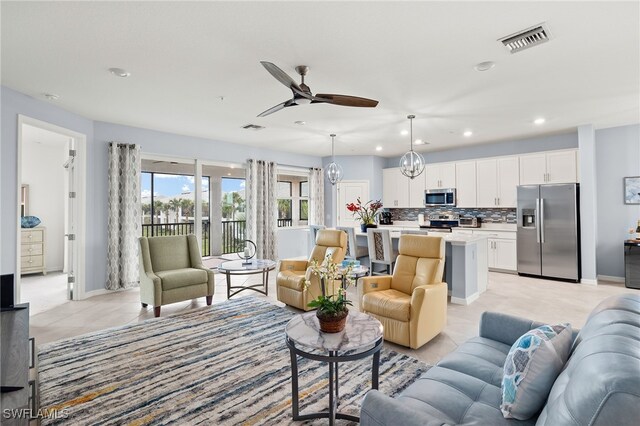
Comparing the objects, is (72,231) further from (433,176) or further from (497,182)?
(497,182)

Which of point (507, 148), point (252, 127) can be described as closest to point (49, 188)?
point (252, 127)

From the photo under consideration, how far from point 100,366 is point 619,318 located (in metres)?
3.55

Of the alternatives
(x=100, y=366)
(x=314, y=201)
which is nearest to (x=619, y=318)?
(x=100, y=366)

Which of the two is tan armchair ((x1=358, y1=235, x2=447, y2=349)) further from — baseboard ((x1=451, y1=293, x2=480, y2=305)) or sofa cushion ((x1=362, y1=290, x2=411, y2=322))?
baseboard ((x1=451, y1=293, x2=480, y2=305))

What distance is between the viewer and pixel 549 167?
6.11 meters

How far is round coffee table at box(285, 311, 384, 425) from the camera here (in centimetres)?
188

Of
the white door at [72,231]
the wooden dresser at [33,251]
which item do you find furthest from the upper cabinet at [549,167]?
the wooden dresser at [33,251]

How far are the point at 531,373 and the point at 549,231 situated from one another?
5.61 meters

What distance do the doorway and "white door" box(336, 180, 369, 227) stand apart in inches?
213

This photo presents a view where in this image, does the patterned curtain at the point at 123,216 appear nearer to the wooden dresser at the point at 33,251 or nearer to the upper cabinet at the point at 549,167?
the wooden dresser at the point at 33,251

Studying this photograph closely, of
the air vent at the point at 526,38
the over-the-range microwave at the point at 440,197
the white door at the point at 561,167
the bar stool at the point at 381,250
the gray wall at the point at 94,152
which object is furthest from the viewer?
the over-the-range microwave at the point at 440,197

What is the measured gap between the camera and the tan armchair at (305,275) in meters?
4.16

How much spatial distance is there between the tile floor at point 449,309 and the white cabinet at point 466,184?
2.06 metres

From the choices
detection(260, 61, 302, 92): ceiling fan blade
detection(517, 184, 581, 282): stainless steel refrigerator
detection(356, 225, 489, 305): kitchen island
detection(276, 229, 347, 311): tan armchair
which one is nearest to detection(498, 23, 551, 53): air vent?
detection(260, 61, 302, 92): ceiling fan blade
